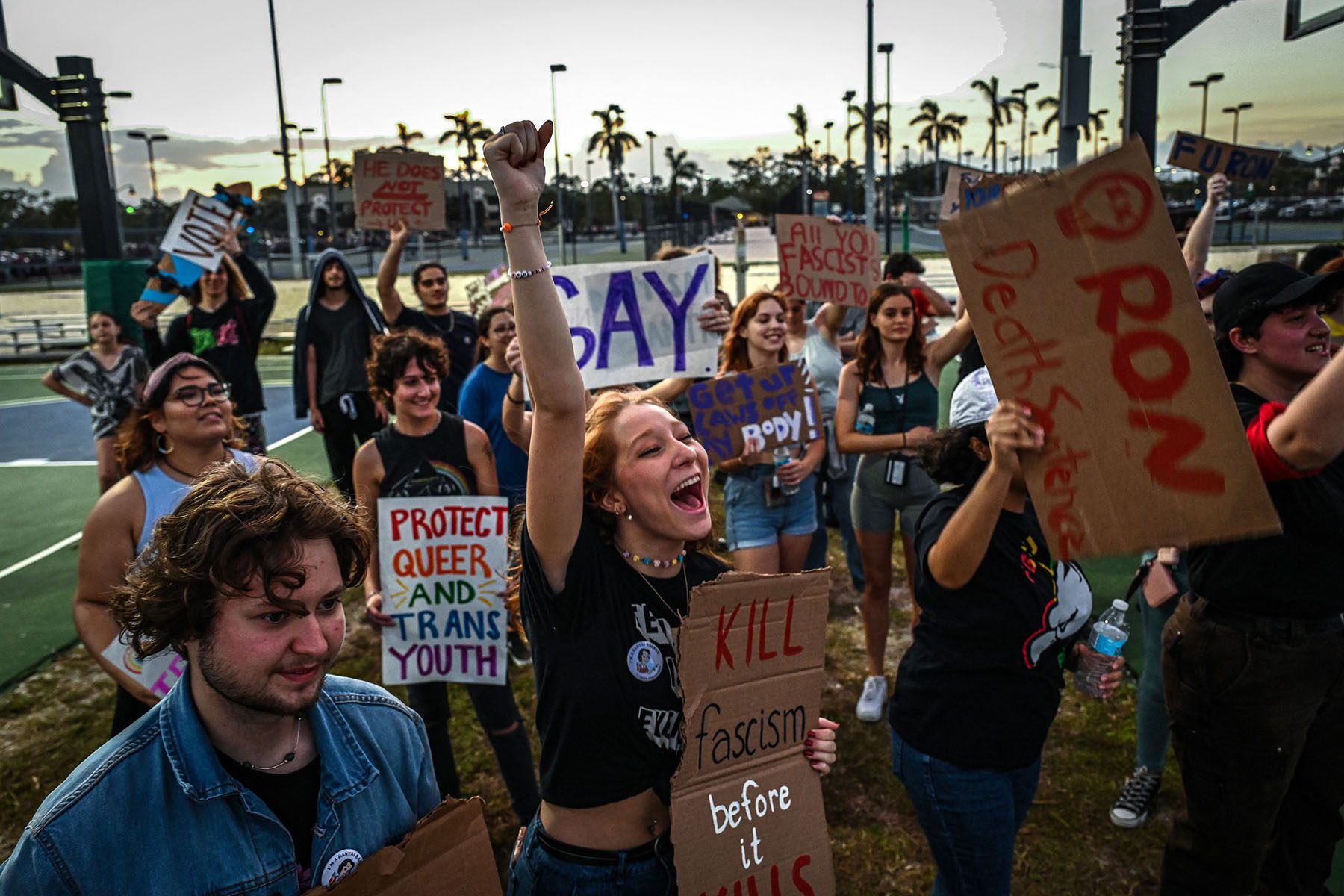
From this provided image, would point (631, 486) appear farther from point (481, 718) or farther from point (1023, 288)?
point (481, 718)

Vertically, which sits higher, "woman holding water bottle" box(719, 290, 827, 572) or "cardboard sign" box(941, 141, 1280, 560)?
"cardboard sign" box(941, 141, 1280, 560)

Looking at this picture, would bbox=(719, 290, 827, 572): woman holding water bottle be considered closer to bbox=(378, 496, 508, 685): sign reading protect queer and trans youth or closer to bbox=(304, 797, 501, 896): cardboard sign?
bbox=(378, 496, 508, 685): sign reading protect queer and trans youth

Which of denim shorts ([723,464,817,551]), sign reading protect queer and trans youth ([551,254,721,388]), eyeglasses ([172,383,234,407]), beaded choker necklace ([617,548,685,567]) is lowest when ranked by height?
denim shorts ([723,464,817,551])

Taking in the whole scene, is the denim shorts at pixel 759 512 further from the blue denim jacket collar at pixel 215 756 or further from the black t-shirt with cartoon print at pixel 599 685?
the blue denim jacket collar at pixel 215 756

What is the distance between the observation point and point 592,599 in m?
2.08

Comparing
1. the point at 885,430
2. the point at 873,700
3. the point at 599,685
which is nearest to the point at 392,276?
the point at 885,430

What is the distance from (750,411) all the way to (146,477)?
2.81 meters

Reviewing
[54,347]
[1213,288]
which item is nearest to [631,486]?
[1213,288]

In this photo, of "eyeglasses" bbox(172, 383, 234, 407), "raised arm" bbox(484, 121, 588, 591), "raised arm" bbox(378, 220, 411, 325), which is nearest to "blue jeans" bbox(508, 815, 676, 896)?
"raised arm" bbox(484, 121, 588, 591)

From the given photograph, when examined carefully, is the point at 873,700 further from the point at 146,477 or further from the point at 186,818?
the point at 186,818

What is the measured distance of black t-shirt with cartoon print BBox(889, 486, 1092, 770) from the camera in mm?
2332

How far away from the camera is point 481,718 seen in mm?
3707

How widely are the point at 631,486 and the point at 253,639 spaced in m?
0.92

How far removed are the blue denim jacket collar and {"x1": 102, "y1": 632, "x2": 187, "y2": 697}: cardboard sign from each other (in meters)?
1.32
